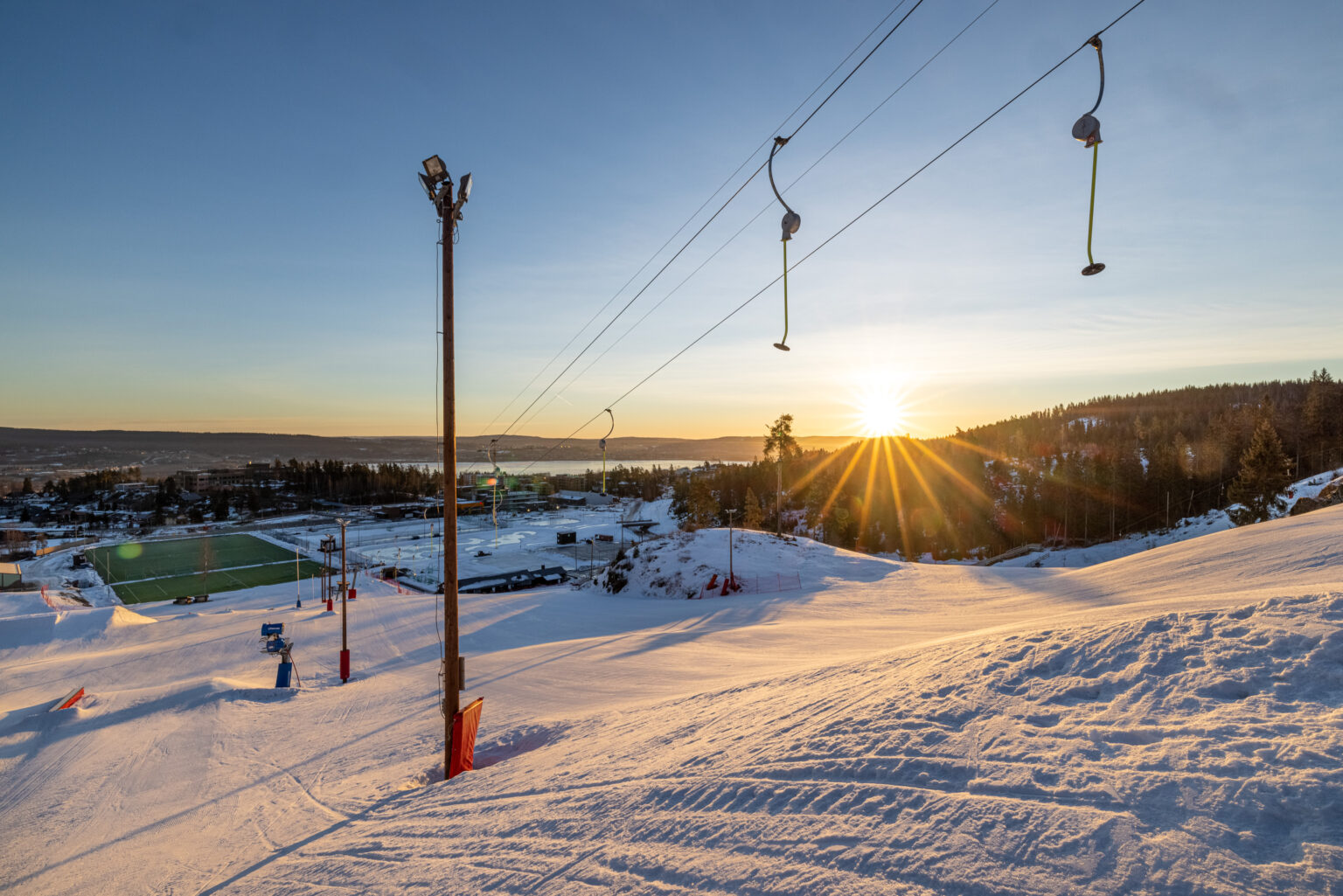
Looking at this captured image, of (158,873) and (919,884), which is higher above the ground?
(919,884)

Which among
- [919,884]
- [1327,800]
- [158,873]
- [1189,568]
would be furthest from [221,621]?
[1189,568]

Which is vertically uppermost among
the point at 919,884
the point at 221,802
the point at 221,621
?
the point at 919,884

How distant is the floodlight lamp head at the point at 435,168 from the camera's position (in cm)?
938

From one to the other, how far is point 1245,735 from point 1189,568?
16.5 metres

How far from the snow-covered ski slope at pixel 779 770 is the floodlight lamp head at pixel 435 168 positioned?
9132mm

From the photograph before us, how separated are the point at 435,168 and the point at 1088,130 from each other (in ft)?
29.0

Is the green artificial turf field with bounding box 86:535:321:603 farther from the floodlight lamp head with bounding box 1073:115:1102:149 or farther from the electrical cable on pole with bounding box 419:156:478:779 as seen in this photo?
the floodlight lamp head with bounding box 1073:115:1102:149

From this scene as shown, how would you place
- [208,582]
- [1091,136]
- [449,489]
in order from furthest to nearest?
[208,582]
[449,489]
[1091,136]

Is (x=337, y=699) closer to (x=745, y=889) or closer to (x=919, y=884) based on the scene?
(x=745, y=889)

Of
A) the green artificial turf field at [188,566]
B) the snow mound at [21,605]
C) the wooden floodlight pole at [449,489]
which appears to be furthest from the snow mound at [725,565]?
the green artificial turf field at [188,566]

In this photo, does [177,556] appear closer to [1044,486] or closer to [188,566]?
[188,566]

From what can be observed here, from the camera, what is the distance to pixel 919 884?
144 inches

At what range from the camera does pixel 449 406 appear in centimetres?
933

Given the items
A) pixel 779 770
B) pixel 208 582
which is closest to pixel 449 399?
pixel 779 770
